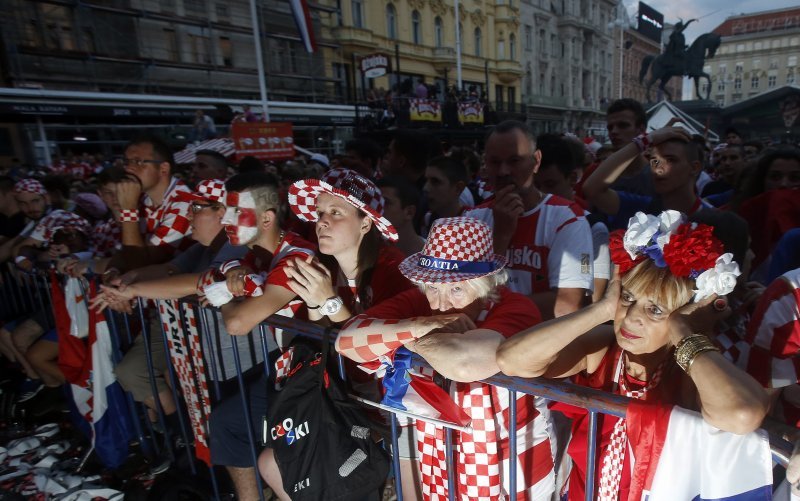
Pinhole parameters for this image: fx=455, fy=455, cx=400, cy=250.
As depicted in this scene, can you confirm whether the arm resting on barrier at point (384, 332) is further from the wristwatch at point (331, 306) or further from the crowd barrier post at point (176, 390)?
the crowd barrier post at point (176, 390)

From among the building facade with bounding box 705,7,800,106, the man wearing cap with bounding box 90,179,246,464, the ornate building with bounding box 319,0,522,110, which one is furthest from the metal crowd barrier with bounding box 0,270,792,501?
the building facade with bounding box 705,7,800,106

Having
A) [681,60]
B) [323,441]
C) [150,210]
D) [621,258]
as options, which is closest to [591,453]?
[621,258]

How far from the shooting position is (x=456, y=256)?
5.95ft

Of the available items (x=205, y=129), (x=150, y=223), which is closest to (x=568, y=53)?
(x=205, y=129)

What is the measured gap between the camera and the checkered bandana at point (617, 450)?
4.76 feet

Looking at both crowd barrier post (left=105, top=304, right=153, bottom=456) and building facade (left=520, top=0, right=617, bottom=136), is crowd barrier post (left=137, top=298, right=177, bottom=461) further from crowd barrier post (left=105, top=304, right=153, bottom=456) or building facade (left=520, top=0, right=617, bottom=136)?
building facade (left=520, top=0, right=617, bottom=136)

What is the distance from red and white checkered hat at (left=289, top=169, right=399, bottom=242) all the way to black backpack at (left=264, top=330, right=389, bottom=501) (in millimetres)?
632

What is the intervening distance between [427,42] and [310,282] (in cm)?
3419

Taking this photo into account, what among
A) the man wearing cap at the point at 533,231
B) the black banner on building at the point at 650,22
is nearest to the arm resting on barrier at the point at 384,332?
the man wearing cap at the point at 533,231

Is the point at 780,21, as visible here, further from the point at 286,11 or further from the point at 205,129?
the point at 205,129

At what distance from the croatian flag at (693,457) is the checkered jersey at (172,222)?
122 inches

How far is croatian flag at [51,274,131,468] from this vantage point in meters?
3.10

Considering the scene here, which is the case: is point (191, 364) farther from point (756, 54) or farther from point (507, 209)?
point (756, 54)

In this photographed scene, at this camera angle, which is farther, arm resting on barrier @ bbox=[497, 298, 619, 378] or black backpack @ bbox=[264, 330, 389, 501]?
black backpack @ bbox=[264, 330, 389, 501]
